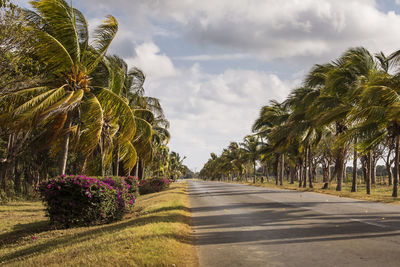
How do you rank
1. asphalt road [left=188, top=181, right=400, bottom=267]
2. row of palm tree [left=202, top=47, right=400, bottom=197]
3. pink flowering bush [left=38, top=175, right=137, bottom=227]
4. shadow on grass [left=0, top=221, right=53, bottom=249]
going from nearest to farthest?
asphalt road [left=188, top=181, right=400, bottom=267], shadow on grass [left=0, top=221, right=53, bottom=249], pink flowering bush [left=38, top=175, right=137, bottom=227], row of palm tree [left=202, top=47, right=400, bottom=197]

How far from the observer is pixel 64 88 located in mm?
13117

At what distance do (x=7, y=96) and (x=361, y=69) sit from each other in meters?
18.3

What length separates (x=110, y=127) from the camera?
1723cm

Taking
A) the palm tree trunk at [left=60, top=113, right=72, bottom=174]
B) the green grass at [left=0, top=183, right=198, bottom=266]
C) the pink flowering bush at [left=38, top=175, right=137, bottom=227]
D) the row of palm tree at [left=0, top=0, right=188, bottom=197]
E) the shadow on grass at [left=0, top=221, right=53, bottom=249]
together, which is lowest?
the shadow on grass at [left=0, top=221, right=53, bottom=249]

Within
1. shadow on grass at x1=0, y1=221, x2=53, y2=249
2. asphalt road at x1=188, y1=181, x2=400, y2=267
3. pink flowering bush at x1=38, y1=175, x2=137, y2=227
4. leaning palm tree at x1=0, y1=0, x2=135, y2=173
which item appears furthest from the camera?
leaning palm tree at x1=0, y1=0, x2=135, y2=173

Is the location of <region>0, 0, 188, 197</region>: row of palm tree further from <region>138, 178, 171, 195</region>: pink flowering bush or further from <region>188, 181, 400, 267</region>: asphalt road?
<region>138, 178, 171, 195</region>: pink flowering bush

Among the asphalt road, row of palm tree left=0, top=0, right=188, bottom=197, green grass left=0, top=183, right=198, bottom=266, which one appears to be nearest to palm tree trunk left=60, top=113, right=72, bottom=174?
row of palm tree left=0, top=0, right=188, bottom=197

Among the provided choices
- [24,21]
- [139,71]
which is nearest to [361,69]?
[139,71]

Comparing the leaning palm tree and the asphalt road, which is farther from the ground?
the leaning palm tree

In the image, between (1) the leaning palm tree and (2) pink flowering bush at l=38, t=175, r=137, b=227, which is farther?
(1) the leaning palm tree

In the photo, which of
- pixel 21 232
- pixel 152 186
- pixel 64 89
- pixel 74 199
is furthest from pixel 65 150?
pixel 152 186

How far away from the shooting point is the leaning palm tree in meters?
10.9

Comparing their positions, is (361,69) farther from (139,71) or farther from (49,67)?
(49,67)

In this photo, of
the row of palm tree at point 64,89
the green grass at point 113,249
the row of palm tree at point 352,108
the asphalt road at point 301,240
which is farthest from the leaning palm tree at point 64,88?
the row of palm tree at point 352,108
